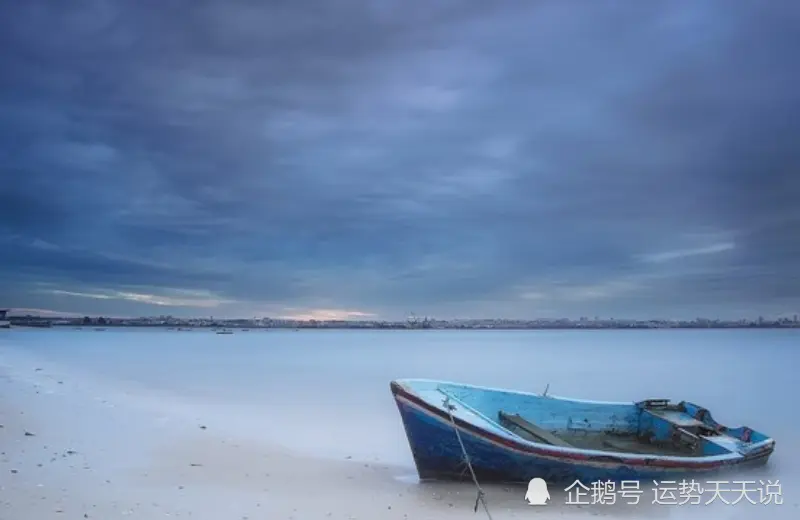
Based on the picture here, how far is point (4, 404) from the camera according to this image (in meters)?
16.8

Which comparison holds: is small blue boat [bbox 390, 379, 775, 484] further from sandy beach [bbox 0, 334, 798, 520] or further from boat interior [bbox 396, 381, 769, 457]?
sandy beach [bbox 0, 334, 798, 520]

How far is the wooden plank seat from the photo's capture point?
10.3 m

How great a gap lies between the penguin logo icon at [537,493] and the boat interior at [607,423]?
139 cm

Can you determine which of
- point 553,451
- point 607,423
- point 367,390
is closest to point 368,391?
point 367,390

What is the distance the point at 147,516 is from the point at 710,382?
31.1 metres

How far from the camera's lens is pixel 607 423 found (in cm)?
1239

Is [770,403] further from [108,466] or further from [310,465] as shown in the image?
[108,466]

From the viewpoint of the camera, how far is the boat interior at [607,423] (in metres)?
10.9

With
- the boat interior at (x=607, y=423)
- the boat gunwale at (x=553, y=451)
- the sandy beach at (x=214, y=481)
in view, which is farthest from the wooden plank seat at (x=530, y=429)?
the sandy beach at (x=214, y=481)

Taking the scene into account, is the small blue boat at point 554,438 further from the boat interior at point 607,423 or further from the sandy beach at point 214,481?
the sandy beach at point 214,481

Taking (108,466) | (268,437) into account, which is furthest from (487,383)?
(108,466)

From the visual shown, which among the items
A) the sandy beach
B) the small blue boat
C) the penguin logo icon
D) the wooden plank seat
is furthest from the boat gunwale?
the wooden plank seat

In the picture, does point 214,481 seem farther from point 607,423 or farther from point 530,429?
point 607,423

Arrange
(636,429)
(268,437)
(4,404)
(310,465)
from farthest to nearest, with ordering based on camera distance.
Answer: (4,404), (268,437), (636,429), (310,465)
